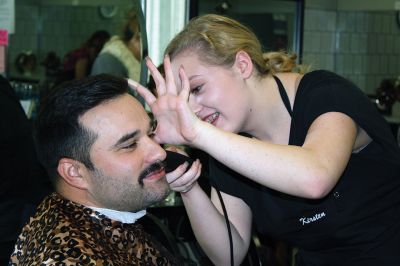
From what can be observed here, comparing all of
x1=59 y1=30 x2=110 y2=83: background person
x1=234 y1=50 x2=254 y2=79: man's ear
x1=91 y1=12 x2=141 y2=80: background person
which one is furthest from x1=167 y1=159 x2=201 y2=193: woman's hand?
x1=59 y1=30 x2=110 y2=83: background person

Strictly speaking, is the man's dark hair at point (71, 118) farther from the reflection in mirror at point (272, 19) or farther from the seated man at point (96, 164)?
the reflection in mirror at point (272, 19)

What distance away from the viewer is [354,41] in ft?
16.1

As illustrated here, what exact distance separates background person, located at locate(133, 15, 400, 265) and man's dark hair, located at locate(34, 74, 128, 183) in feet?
0.34

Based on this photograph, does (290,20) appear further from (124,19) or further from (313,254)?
(313,254)

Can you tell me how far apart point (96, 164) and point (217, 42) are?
40cm

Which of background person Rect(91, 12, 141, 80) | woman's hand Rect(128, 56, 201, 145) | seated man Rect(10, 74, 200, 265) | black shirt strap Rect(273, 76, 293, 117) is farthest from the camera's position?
background person Rect(91, 12, 141, 80)

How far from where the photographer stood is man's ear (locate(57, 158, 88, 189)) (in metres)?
1.55

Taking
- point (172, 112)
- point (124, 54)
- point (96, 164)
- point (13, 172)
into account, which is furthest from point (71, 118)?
point (124, 54)

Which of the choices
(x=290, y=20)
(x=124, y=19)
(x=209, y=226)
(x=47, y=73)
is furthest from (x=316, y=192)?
(x=47, y=73)

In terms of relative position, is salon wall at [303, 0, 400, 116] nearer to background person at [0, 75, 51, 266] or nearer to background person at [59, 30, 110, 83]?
background person at [59, 30, 110, 83]

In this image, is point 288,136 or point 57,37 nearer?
point 288,136

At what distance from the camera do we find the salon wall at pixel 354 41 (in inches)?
185

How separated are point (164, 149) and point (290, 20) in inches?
102

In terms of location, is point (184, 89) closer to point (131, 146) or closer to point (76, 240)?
point (131, 146)
